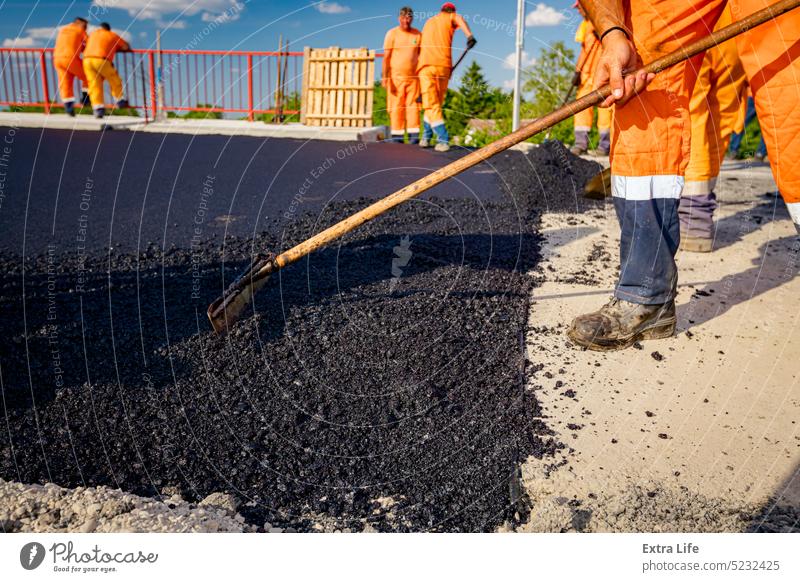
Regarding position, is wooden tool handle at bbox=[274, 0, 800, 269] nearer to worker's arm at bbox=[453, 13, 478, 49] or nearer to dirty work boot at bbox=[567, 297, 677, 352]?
dirty work boot at bbox=[567, 297, 677, 352]

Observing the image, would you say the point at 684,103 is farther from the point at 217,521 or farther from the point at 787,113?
the point at 217,521

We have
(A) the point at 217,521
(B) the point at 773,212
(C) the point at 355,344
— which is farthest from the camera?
(B) the point at 773,212

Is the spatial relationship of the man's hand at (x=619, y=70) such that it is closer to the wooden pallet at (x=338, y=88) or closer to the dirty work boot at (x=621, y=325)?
the dirty work boot at (x=621, y=325)

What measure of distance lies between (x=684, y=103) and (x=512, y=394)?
152cm

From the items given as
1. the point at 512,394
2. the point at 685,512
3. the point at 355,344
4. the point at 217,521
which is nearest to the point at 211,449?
the point at 217,521

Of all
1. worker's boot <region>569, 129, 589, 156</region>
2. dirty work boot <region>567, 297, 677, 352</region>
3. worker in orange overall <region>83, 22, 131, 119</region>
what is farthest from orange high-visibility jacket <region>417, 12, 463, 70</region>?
worker in orange overall <region>83, 22, 131, 119</region>

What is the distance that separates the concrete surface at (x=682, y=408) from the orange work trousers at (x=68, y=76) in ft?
42.7

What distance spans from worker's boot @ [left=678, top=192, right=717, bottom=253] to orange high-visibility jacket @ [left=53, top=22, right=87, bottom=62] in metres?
12.5

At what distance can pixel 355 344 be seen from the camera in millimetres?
3049

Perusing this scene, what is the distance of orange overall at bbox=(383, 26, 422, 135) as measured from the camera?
9438mm

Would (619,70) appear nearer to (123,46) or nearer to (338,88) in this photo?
(338,88)

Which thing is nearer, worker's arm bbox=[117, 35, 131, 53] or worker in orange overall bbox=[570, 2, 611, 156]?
worker in orange overall bbox=[570, 2, 611, 156]

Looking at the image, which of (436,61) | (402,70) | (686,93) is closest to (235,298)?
(686,93)

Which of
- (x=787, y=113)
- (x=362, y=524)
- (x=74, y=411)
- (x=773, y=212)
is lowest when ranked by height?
(x=362, y=524)
